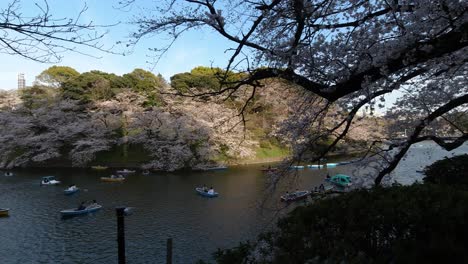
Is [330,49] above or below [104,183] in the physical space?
above

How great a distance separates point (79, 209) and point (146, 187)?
21.3 feet

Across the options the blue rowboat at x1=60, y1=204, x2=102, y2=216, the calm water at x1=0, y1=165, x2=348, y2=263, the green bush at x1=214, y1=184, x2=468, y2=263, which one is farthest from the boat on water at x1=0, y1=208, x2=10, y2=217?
the green bush at x1=214, y1=184, x2=468, y2=263

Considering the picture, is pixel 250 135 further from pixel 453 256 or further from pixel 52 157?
pixel 453 256

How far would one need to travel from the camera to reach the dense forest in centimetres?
3319

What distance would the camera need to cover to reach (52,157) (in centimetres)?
3497

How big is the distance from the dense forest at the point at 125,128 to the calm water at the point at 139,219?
6.78 m

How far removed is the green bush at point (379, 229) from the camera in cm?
276

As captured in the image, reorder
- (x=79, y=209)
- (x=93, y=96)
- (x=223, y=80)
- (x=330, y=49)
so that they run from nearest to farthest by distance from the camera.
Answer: (x=223, y=80)
(x=330, y=49)
(x=79, y=209)
(x=93, y=96)

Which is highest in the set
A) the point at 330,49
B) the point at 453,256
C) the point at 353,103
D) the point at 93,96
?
the point at 93,96

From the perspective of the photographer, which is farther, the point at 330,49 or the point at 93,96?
the point at 93,96

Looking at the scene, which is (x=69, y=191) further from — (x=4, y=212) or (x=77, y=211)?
(x=77, y=211)

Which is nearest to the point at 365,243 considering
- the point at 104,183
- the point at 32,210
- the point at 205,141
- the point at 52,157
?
→ the point at 32,210

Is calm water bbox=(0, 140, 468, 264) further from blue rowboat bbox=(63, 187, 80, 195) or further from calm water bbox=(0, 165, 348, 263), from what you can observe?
blue rowboat bbox=(63, 187, 80, 195)

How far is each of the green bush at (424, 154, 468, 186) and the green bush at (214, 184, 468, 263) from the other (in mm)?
2551
